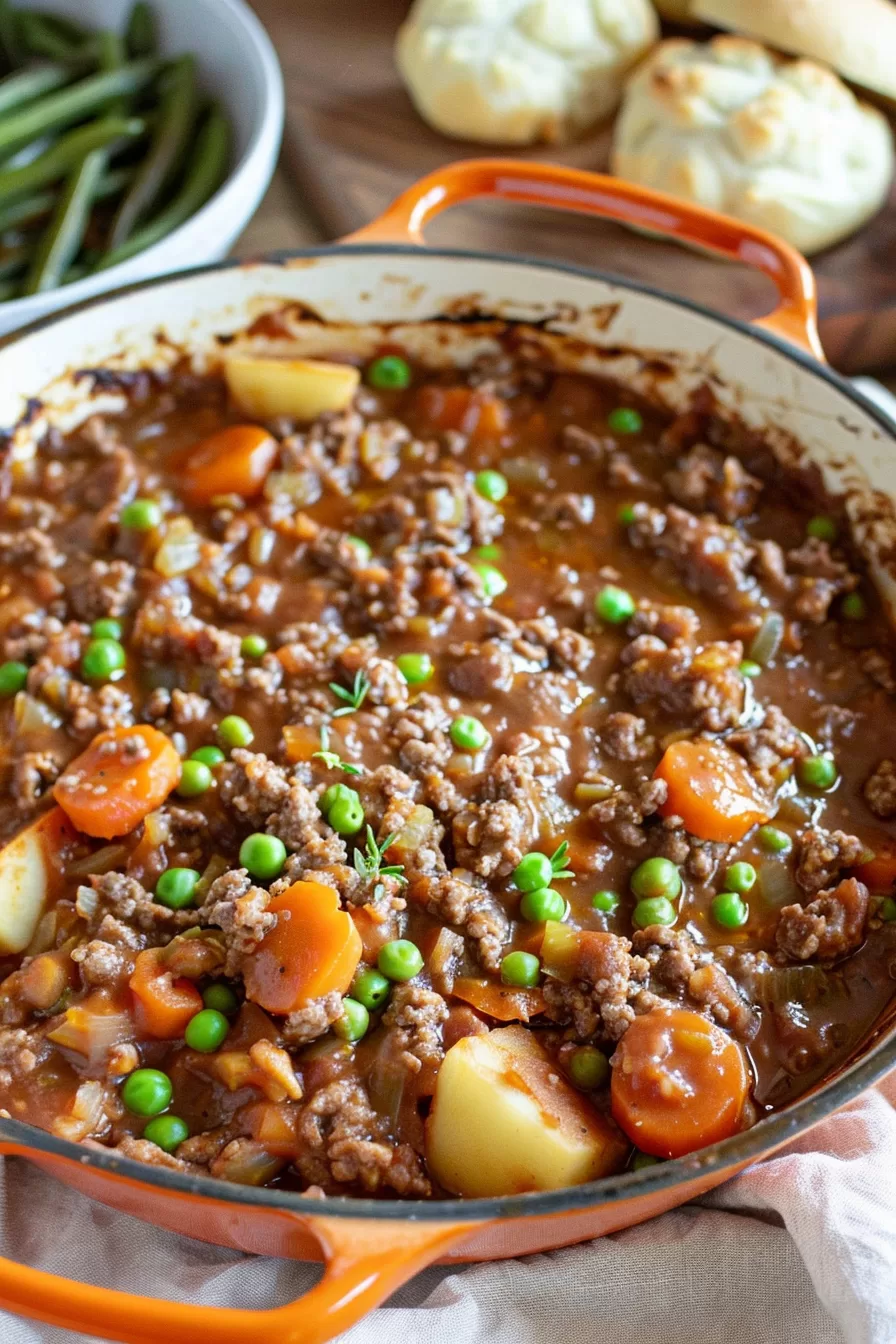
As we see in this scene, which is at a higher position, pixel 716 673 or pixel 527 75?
pixel 527 75

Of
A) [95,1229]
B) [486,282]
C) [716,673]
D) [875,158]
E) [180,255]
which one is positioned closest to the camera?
[95,1229]

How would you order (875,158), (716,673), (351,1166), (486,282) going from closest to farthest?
1. (351,1166)
2. (716,673)
3. (486,282)
4. (875,158)

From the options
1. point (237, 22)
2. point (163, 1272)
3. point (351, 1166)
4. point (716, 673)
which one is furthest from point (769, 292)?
point (163, 1272)

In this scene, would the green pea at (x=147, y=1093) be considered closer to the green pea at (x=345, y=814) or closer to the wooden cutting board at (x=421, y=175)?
the green pea at (x=345, y=814)

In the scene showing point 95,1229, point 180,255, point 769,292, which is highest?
point 769,292

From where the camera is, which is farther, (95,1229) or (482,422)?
(482,422)

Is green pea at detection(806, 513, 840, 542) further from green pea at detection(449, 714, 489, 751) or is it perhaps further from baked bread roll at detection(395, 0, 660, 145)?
baked bread roll at detection(395, 0, 660, 145)

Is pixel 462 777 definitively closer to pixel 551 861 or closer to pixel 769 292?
pixel 551 861
